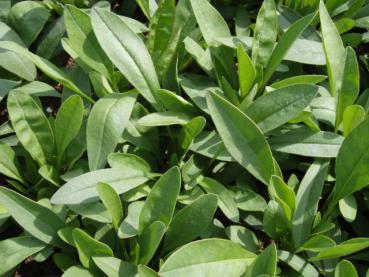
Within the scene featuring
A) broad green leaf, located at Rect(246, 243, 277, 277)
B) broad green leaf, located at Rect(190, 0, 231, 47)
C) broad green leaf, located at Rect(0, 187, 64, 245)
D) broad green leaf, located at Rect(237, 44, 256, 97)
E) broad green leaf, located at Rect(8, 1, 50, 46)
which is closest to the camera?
broad green leaf, located at Rect(246, 243, 277, 277)

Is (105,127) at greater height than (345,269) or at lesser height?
greater

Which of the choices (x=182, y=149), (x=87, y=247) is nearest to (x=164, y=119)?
(x=182, y=149)

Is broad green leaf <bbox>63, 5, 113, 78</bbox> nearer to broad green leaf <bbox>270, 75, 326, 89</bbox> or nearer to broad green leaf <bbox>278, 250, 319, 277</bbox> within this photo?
broad green leaf <bbox>270, 75, 326, 89</bbox>

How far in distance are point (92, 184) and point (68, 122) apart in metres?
0.18

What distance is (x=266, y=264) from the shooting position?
39.1 inches

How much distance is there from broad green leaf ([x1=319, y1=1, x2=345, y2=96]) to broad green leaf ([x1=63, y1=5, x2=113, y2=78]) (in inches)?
20.2

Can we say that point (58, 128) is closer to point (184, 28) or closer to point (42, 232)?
point (42, 232)

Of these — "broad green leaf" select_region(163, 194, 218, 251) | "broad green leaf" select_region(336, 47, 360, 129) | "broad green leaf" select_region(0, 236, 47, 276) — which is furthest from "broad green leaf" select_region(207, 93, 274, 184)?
"broad green leaf" select_region(0, 236, 47, 276)

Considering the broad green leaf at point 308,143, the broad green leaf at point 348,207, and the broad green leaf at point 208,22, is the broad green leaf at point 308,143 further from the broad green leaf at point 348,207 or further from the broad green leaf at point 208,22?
the broad green leaf at point 208,22

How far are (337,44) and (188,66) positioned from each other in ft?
1.29

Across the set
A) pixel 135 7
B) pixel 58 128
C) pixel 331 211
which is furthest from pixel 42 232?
pixel 135 7

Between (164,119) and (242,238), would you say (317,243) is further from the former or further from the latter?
(164,119)

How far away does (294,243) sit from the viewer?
1122 millimetres

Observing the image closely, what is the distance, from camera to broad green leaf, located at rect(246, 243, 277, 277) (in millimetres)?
967
